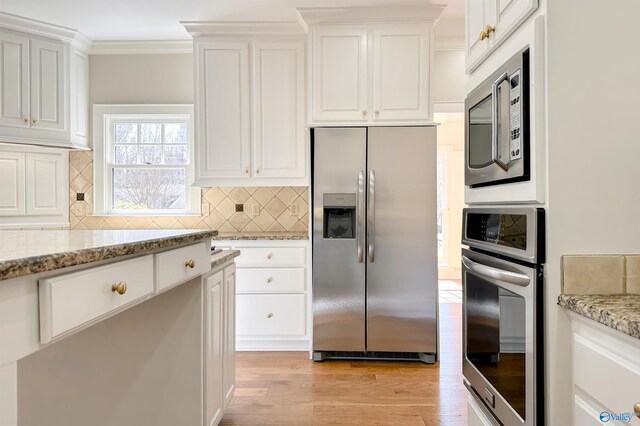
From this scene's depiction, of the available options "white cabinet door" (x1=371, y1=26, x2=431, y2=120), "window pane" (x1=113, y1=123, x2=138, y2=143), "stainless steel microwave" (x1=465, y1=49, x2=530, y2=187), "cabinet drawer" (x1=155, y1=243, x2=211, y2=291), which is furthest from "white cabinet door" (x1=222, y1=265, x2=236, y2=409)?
"window pane" (x1=113, y1=123, x2=138, y2=143)

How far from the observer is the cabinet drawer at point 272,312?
10.5 ft

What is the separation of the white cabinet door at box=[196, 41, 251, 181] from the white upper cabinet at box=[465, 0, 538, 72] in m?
2.02

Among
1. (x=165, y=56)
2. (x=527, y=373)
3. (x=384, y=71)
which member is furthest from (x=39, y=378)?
(x=165, y=56)

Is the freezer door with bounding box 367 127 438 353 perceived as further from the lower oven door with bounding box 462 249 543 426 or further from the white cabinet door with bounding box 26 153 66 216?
the white cabinet door with bounding box 26 153 66 216

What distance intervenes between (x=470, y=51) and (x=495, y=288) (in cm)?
97

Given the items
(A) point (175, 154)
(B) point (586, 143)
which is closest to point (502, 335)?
(B) point (586, 143)

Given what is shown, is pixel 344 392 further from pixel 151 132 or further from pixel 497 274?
pixel 151 132

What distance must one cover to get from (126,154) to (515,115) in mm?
3562

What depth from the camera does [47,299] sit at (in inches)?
28.8

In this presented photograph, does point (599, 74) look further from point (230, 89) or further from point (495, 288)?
point (230, 89)

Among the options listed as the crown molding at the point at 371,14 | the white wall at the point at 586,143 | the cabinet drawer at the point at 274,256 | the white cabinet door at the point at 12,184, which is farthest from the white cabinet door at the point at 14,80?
the white wall at the point at 586,143

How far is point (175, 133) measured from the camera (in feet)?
12.5

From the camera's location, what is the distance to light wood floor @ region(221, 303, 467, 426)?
7.08 ft

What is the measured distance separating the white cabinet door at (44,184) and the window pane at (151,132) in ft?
2.43
